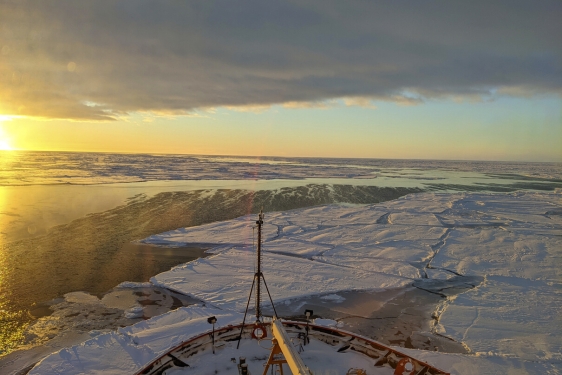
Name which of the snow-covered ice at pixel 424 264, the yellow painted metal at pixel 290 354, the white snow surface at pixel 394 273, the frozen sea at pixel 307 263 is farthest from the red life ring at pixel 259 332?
the frozen sea at pixel 307 263

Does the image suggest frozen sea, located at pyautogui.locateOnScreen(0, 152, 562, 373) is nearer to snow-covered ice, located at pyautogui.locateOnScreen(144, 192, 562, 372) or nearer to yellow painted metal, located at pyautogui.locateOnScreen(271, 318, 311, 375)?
snow-covered ice, located at pyautogui.locateOnScreen(144, 192, 562, 372)

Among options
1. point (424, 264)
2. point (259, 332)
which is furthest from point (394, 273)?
point (259, 332)

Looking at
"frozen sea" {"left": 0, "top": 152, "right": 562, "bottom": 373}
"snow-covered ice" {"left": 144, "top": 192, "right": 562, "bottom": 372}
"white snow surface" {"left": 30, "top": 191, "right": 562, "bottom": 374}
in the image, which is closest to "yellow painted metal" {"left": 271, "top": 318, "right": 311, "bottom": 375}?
"white snow surface" {"left": 30, "top": 191, "right": 562, "bottom": 374}

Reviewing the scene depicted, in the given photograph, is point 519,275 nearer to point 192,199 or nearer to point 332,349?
point 332,349

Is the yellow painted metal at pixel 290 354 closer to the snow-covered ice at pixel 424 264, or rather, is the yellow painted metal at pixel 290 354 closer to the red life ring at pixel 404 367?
the red life ring at pixel 404 367

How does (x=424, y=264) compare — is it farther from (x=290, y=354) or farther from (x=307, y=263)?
(x=290, y=354)

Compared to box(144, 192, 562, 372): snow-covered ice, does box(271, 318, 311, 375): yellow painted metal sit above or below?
above

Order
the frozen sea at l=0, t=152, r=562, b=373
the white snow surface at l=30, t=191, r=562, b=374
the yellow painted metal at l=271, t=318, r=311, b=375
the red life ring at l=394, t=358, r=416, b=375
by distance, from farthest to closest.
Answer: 1. the frozen sea at l=0, t=152, r=562, b=373
2. the white snow surface at l=30, t=191, r=562, b=374
3. the red life ring at l=394, t=358, r=416, b=375
4. the yellow painted metal at l=271, t=318, r=311, b=375
